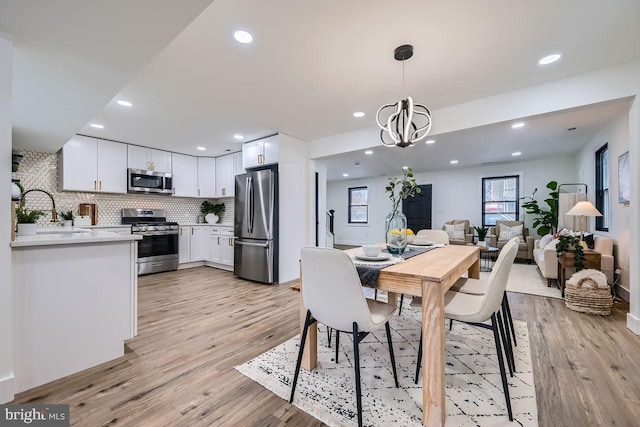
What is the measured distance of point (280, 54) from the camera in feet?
7.38

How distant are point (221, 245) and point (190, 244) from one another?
2.34 ft

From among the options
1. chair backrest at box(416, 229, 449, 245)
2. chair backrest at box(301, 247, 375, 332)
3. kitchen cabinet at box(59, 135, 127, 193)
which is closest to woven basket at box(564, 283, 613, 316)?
chair backrest at box(416, 229, 449, 245)

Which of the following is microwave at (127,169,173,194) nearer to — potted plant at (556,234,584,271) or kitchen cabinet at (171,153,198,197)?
kitchen cabinet at (171,153,198,197)

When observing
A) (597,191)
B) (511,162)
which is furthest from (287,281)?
(511,162)

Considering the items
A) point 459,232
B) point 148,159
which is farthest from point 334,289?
point 459,232

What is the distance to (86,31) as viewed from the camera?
59.7 inches

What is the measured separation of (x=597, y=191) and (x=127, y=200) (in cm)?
857

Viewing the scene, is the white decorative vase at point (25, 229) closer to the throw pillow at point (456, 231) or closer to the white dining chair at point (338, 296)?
→ the white dining chair at point (338, 296)

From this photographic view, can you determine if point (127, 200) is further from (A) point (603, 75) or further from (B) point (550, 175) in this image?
(B) point (550, 175)

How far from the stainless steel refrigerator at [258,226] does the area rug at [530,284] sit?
364cm

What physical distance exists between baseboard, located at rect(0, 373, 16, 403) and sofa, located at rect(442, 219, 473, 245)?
7.37m

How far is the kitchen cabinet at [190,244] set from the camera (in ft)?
17.9

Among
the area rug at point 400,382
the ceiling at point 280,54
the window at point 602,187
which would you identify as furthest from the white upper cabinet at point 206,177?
the window at point 602,187

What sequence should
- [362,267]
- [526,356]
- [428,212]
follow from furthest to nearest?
[428,212], [526,356], [362,267]
